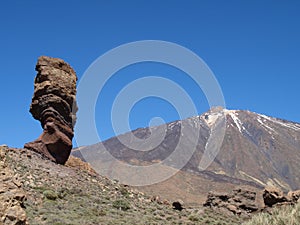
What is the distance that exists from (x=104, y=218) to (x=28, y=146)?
1158cm

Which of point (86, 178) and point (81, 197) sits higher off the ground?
point (86, 178)

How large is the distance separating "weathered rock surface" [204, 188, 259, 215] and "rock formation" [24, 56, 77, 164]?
12930 millimetres

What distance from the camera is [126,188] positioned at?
102 ft

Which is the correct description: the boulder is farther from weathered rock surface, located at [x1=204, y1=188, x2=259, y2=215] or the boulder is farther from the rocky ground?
the rocky ground

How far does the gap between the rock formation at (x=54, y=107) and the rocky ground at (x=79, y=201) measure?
103 centimetres

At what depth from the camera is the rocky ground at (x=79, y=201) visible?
64.8 ft

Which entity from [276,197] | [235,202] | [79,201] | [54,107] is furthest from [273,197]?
[54,107]

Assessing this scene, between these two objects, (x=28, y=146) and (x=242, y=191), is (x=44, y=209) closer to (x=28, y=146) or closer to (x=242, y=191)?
(x=28, y=146)

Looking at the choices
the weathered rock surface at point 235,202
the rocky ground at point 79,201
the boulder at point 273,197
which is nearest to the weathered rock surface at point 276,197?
the boulder at point 273,197

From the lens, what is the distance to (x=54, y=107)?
2917 cm

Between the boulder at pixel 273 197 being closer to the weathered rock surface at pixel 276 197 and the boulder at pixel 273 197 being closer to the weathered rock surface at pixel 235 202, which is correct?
the weathered rock surface at pixel 276 197

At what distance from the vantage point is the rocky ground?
64.8 ft

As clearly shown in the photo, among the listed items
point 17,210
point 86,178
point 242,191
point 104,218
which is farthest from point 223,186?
point 17,210

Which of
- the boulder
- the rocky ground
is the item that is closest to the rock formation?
the rocky ground
